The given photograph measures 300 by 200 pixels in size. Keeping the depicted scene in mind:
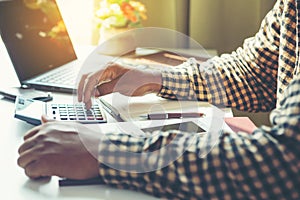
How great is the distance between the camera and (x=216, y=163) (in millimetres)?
805

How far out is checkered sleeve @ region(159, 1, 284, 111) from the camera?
129 centimetres

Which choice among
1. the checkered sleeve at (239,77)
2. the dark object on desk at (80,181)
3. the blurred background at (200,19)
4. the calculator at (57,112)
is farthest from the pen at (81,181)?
the blurred background at (200,19)

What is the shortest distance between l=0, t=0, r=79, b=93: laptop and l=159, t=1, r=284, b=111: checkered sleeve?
28 centimetres

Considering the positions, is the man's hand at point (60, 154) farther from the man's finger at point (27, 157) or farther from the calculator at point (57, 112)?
the calculator at point (57, 112)

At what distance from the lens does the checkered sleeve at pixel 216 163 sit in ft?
2.59

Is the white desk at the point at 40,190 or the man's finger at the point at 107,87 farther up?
the man's finger at the point at 107,87

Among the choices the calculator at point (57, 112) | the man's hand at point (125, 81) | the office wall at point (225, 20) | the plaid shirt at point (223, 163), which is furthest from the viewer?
the office wall at point (225, 20)

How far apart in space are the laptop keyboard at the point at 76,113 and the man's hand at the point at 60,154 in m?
0.18

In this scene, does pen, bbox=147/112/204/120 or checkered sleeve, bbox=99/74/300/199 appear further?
pen, bbox=147/112/204/120

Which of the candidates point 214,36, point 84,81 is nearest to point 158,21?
point 214,36

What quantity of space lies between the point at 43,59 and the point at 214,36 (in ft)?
2.62

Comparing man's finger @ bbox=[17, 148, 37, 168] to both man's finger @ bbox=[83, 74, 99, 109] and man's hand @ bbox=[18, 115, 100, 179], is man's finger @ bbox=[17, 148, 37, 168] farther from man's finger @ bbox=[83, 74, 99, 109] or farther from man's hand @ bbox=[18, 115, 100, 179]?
man's finger @ bbox=[83, 74, 99, 109]

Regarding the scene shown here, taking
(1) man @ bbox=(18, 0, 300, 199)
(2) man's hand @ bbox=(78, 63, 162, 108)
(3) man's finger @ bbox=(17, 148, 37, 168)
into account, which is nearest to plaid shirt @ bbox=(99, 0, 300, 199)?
(1) man @ bbox=(18, 0, 300, 199)

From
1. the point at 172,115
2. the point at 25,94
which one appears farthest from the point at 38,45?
the point at 172,115
